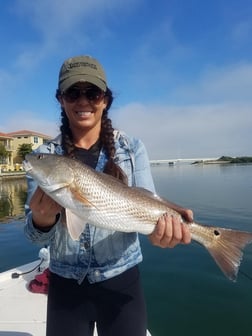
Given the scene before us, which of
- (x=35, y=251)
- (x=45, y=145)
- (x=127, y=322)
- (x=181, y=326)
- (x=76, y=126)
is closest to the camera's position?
(x=127, y=322)

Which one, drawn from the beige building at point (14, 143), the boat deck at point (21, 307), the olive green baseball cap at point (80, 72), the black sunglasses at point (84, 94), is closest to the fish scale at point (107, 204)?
the black sunglasses at point (84, 94)

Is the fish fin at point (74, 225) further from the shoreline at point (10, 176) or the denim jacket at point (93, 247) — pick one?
the shoreline at point (10, 176)

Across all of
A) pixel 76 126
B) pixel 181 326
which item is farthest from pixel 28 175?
pixel 181 326

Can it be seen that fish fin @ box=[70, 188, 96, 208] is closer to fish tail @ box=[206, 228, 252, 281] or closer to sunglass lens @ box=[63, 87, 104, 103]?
sunglass lens @ box=[63, 87, 104, 103]

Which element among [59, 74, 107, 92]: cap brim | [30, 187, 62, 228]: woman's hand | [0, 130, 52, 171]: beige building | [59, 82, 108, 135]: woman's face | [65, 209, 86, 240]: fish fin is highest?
[0, 130, 52, 171]: beige building

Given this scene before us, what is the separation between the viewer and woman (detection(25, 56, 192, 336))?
2668 millimetres

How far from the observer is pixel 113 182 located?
2811 millimetres

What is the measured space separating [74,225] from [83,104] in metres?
0.96

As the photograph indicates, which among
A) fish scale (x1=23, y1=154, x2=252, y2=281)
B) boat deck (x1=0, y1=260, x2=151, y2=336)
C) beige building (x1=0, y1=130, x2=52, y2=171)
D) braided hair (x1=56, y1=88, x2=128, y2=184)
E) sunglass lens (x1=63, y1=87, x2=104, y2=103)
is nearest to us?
fish scale (x1=23, y1=154, x2=252, y2=281)

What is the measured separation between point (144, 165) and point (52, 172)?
0.78 metres

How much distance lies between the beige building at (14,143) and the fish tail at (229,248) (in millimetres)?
68061

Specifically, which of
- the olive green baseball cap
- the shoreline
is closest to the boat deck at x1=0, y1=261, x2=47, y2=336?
the olive green baseball cap

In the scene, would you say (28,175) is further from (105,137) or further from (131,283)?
(131,283)

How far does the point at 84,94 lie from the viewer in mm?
2752
